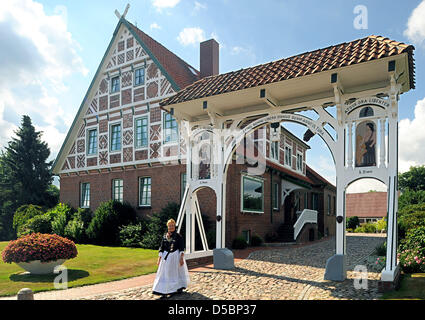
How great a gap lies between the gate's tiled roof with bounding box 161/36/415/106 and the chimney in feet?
30.9

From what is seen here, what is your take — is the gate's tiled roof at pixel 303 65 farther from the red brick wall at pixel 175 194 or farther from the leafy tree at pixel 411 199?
the leafy tree at pixel 411 199

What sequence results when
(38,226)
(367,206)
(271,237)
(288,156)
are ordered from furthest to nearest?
(367,206)
(288,156)
(38,226)
(271,237)

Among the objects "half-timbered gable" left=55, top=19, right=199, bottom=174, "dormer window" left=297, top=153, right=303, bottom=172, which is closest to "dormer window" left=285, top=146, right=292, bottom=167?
"dormer window" left=297, top=153, right=303, bottom=172

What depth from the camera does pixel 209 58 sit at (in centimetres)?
2069

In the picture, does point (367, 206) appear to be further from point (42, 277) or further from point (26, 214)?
point (42, 277)

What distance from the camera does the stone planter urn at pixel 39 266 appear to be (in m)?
9.69

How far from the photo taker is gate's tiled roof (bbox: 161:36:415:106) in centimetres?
791

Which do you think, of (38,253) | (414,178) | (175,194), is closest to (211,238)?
(175,194)

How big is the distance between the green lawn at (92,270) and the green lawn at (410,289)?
6.39 metres

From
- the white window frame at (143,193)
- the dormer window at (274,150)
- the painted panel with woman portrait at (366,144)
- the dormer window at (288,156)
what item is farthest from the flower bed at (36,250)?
the dormer window at (288,156)

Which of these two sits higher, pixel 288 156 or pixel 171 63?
pixel 171 63

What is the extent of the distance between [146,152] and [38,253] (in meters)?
9.06
